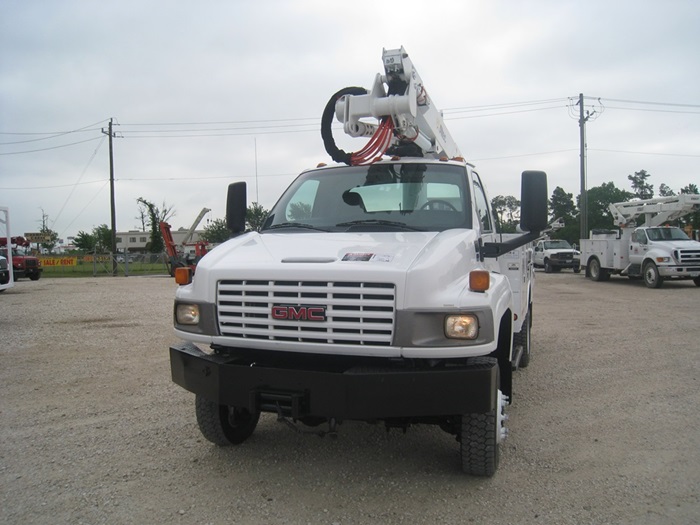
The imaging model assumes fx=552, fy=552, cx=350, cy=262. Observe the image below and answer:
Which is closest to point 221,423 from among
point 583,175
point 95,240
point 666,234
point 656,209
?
point 666,234

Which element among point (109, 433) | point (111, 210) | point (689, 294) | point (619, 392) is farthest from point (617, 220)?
point (111, 210)

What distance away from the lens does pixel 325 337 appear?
124 inches

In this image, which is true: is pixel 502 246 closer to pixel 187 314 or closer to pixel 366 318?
pixel 366 318

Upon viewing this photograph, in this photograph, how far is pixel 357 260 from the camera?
10.7ft

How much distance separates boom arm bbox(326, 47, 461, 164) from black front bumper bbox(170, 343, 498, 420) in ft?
7.40

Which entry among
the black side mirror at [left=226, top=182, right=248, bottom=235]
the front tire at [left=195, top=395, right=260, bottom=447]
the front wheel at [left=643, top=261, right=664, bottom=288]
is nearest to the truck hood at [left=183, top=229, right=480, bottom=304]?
the black side mirror at [left=226, top=182, right=248, bottom=235]

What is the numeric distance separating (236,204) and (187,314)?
4.49 ft

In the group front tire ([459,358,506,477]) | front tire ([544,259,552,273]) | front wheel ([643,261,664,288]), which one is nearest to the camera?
front tire ([459,358,506,477])

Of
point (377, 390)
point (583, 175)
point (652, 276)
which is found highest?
point (583, 175)

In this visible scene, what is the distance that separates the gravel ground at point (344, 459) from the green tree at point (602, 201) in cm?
6801

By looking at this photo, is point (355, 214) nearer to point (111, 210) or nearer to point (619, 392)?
point (619, 392)

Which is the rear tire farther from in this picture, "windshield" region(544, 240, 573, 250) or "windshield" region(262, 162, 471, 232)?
"windshield" region(544, 240, 573, 250)

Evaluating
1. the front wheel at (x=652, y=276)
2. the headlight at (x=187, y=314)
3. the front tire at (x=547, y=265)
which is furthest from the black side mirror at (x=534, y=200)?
the front tire at (x=547, y=265)

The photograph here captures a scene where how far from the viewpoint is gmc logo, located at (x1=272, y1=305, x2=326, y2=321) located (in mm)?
3172
